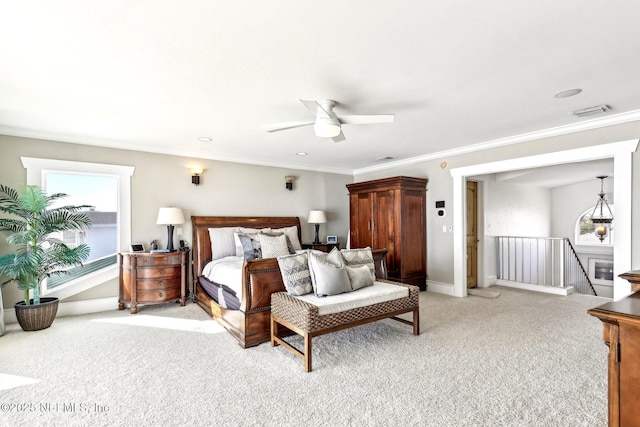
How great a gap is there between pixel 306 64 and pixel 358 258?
2.18 metres

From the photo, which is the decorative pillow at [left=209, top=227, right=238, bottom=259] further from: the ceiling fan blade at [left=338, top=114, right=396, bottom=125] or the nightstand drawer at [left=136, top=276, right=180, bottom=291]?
the ceiling fan blade at [left=338, top=114, right=396, bottom=125]

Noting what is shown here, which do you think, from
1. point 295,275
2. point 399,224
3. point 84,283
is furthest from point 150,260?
point 399,224

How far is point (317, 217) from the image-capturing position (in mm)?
6164

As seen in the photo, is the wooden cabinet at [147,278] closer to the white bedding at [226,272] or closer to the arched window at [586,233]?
the white bedding at [226,272]

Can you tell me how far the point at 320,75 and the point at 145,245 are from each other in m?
3.80

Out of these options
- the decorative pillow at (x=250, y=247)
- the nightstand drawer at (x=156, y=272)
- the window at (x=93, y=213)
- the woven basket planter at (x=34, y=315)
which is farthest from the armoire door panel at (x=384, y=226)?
the woven basket planter at (x=34, y=315)

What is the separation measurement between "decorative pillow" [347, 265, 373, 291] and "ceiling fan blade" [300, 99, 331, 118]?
161 cm

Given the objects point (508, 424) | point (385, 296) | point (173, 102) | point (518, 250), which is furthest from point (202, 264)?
point (518, 250)

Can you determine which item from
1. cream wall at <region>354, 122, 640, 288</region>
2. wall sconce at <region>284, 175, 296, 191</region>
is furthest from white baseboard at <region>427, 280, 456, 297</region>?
wall sconce at <region>284, 175, 296, 191</region>

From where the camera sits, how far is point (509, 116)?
356 centimetres

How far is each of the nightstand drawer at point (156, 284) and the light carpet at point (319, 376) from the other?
1.79ft

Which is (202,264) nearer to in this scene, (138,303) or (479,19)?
(138,303)

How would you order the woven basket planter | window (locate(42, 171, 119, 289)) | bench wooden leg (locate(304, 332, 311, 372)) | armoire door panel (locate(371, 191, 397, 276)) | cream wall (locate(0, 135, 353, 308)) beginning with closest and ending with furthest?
bench wooden leg (locate(304, 332, 311, 372)), the woven basket planter, cream wall (locate(0, 135, 353, 308)), window (locate(42, 171, 119, 289)), armoire door panel (locate(371, 191, 397, 276))

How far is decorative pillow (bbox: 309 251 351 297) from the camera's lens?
10.4 ft
